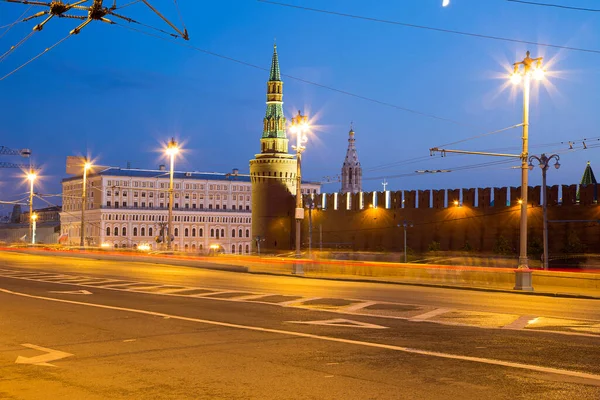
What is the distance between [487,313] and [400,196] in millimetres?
62607

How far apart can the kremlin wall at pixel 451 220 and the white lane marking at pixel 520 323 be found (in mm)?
48356

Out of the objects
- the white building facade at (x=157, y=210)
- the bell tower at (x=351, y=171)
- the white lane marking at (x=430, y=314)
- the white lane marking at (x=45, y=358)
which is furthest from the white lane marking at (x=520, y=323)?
the bell tower at (x=351, y=171)

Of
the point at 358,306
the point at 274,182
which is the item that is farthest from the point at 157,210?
the point at 358,306

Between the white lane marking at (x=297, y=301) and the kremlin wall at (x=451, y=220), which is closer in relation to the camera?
the white lane marking at (x=297, y=301)

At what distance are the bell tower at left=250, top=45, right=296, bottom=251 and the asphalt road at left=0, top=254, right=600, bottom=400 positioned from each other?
272ft

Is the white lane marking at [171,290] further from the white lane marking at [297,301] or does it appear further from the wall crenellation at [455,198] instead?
the wall crenellation at [455,198]

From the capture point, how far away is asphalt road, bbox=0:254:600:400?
879cm

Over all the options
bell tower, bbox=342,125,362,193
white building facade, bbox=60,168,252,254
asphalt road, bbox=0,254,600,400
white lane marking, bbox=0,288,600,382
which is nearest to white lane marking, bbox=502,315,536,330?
asphalt road, bbox=0,254,600,400

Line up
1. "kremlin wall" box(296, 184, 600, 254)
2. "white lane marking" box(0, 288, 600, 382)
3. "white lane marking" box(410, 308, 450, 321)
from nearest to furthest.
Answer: "white lane marking" box(0, 288, 600, 382), "white lane marking" box(410, 308, 450, 321), "kremlin wall" box(296, 184, 600, 254)

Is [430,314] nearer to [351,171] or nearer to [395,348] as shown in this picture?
[395,348]

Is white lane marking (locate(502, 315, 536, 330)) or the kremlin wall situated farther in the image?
the kremlin wall

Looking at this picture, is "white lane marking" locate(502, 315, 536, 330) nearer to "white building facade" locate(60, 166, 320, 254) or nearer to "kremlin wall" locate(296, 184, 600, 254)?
"kremlin wall" locate(296, 184, 600, 254)

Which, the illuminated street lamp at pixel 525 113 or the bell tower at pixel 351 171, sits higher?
the bell tower at pixel 351 171

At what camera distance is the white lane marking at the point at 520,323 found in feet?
47.0
